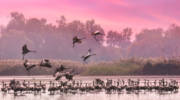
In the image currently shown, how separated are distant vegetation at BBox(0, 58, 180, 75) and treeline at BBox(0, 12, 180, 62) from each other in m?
37.4

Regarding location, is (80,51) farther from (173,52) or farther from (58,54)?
(173,52)

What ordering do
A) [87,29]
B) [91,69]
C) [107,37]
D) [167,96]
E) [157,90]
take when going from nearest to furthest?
[167,96], [157,90], [91,69], [87,29], [107,37]

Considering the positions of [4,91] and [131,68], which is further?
[131,68]

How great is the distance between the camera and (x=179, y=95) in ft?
105

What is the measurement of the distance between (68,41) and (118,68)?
48472mm

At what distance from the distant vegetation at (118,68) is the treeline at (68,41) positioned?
3740 cm

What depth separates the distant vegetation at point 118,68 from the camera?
61.4m

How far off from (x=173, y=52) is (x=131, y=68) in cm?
4849

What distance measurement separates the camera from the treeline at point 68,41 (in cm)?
10612

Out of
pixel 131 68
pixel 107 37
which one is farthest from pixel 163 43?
pixel 131 68

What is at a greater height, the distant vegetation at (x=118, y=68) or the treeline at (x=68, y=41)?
the treeline at (x=68, y=41)

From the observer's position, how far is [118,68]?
61906 millimetres

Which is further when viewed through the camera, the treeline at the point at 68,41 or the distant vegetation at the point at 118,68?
the treeline at the point at 68,41

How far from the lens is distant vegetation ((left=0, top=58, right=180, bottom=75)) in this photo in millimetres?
61438
